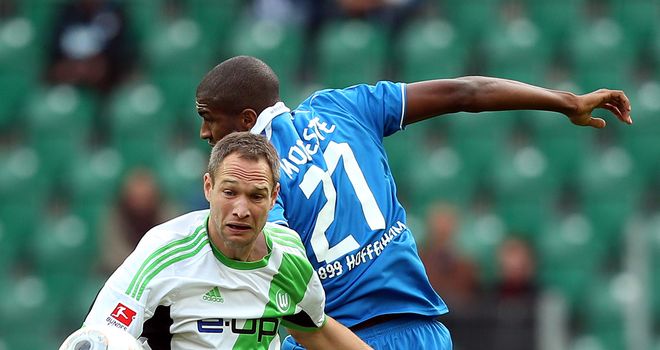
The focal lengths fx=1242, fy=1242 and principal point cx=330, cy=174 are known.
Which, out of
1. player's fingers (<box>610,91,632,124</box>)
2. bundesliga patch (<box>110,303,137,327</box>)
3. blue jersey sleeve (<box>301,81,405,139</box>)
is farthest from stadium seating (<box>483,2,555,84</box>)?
bundesliga patch (<box>110,303,137,327</box>)

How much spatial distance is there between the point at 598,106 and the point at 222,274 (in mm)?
1837

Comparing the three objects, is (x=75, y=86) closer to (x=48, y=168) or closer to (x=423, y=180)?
(x=48, y=168)

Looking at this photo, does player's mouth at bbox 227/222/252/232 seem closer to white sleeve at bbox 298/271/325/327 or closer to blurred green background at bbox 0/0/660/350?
white sleeve at bbox 298/271/325/327

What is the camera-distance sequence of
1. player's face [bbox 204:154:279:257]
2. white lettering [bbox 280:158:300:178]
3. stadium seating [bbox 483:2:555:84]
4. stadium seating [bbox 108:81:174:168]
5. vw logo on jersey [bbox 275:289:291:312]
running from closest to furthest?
player's face [bbox 204:154:279:257]
vw logo on jersey [bbox 275:289:291:312]
white lettering [bbox 280:158:300:178]
stadium seating [bbox 108:81:174:168]
stadium seating [bbox 483:2:555:84]

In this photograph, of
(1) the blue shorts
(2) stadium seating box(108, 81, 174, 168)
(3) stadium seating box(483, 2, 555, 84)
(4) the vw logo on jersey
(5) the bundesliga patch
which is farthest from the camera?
(3) stadium seating box(483, 2, 555, 84)

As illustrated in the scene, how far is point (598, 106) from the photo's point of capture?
16.7ft

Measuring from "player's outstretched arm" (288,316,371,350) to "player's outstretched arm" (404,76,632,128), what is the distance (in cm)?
101

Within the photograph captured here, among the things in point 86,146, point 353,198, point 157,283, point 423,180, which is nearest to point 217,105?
point 353,198

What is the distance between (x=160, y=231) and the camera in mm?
4090

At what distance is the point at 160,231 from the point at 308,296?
60 cm

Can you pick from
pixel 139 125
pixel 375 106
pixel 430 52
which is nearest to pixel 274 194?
pixel 375 106

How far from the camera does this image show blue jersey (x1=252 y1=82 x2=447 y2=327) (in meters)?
4.71

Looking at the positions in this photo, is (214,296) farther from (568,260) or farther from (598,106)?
(568,260)

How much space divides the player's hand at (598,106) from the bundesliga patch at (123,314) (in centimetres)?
210
